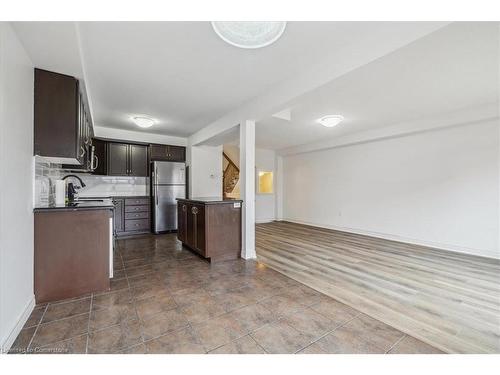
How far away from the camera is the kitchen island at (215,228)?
131 inches

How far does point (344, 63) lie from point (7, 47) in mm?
2698

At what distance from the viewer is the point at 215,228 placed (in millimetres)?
3373

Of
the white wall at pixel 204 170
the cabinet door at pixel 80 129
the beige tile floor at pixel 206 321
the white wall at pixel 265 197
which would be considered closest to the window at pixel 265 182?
the white wall at pixel 265 197

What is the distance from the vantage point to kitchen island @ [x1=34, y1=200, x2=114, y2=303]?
2.10 m

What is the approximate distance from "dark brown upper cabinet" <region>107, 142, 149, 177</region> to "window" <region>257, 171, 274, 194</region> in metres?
3.85

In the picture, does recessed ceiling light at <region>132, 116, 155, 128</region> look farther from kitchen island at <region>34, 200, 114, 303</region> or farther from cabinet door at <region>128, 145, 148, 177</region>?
kitchen island at <region>34, 200, 114, 303</region>

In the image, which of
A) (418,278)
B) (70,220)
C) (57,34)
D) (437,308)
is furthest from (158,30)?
(418,278)

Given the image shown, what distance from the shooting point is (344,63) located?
2.15 meters

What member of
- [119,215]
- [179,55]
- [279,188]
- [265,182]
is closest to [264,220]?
[279,188]

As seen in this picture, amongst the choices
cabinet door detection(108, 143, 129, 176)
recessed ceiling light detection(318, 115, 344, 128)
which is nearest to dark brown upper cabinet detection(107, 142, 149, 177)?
cabinet door detection(108, 143, 129, 176)

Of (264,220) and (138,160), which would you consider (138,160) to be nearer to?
(138,160)

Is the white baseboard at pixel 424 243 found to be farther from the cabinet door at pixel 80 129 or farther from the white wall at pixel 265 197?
the cabinet door at pixel 80 129

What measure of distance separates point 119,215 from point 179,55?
3965mm
